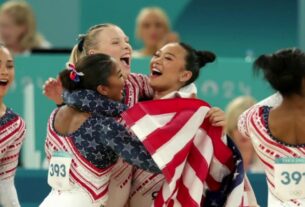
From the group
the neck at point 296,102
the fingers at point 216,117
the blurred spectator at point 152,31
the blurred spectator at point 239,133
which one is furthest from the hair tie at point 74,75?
the blurred spectator at point 152,31

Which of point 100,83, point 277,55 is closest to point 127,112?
point 100,83

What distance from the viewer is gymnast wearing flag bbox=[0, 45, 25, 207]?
6.14 m

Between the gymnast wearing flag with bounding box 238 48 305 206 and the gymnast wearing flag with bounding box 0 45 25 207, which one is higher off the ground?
the gymnast wearing flag with bounding box 238 48 305 206

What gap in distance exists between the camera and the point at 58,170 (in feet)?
19.4

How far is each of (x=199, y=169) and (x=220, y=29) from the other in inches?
192

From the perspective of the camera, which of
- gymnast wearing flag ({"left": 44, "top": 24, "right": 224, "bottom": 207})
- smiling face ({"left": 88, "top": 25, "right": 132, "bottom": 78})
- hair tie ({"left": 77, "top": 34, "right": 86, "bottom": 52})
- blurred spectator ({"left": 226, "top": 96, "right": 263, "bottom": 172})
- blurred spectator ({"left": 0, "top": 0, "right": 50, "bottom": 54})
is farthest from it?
blurred spectator ({"left": 0, "top": 0, "right": 50, "bottom": 54})

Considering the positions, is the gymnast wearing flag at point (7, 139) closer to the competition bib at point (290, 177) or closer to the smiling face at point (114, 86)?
the smiling face at point (114, 86)

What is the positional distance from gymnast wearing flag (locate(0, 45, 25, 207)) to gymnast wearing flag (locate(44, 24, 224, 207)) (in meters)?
0.26

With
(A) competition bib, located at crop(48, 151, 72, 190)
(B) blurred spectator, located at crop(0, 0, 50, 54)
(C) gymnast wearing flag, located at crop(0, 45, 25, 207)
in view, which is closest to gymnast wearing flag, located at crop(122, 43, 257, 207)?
(A) competition bib, located at crop(48, 151, 72, 190)

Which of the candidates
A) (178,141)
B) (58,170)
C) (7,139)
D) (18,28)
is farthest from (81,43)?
(18,28)

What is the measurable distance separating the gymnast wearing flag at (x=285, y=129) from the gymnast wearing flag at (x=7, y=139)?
1.15 metres

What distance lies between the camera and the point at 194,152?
5.89m

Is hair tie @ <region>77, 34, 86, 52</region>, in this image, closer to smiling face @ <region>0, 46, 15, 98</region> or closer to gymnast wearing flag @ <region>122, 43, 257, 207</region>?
smiling face @ <region>0, 46, 15, 98</region>

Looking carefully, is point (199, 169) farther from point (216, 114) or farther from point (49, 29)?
point (49, 29)
